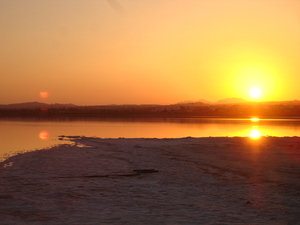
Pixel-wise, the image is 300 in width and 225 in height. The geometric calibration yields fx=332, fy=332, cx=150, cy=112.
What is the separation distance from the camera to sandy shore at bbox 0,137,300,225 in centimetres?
634

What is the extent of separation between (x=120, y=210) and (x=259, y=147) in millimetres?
11042

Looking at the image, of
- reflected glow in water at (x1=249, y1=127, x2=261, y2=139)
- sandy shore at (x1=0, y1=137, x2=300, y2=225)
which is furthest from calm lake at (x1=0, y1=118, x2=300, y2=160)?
sandy shore at (x1=0, y1=137, x2=300, y2=225)

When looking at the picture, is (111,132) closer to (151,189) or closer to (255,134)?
(255,134)

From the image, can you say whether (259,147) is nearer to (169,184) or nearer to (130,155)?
(130,155)

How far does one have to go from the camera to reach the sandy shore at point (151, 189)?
249 inches

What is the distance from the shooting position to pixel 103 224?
587 centimetres

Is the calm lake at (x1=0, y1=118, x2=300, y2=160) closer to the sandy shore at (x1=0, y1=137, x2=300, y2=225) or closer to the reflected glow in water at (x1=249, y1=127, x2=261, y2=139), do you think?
the reflected glow in water at (x1=249, y1=127, x2=261, y2=139)

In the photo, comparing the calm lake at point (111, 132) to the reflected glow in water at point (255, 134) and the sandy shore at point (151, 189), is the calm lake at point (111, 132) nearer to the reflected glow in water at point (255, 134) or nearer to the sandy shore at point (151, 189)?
the reflected glow in water at point (255, 134)

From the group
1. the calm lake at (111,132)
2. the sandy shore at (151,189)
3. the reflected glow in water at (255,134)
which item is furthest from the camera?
the reflected glow in water at (255,134)

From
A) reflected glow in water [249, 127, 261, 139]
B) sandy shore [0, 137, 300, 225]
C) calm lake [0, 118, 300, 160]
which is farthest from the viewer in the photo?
reflected glow in water [249, 127, 261, 139]

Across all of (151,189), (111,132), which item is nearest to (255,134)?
(111,132)

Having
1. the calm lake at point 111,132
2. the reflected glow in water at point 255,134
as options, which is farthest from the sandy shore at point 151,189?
the reflected glow in water at point 255,134

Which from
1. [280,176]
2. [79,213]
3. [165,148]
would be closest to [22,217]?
[79,213]

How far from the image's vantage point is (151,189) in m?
8.35
